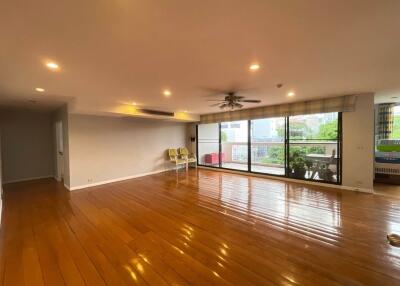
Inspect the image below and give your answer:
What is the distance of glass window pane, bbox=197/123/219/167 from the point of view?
818 cm

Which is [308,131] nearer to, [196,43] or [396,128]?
[396,128]

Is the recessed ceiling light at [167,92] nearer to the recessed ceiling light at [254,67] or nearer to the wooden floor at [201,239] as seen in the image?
the recessed ceiling light at [254,67]

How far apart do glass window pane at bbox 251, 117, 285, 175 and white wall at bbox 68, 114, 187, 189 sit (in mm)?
3297

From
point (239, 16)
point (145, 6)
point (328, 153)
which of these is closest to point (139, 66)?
point (145, 6)

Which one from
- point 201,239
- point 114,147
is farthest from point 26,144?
point 201,239

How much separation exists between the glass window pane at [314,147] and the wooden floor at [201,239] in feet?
3.12

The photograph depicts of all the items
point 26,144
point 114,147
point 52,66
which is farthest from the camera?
point 26,144

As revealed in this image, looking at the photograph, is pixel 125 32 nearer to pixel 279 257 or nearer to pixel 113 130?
pixel 279 257

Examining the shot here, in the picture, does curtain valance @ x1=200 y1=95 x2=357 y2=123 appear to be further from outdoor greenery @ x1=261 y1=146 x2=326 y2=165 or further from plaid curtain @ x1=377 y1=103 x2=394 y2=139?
plaid curtain @ x1=377 y1=103 x2=394 y2=139

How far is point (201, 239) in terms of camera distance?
2406mm

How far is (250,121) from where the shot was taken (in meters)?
6.45

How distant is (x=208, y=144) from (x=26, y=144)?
262 inches

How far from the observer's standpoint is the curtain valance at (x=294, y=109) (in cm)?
440

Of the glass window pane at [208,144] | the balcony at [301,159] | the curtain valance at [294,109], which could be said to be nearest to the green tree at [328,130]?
the balcony at [301,159]
